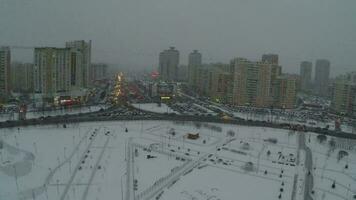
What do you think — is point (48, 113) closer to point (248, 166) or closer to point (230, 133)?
point (230, 133)

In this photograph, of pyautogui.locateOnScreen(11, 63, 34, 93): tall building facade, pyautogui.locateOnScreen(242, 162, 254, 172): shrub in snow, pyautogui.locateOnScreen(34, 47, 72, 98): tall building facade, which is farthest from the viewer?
pyautogui.locateOnScreen(11, 63, 34, 93): tall building facade

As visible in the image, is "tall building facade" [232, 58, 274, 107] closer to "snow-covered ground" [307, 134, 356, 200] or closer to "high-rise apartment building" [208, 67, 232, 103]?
"high-rise apartment building" [208, 67, 232, 103]

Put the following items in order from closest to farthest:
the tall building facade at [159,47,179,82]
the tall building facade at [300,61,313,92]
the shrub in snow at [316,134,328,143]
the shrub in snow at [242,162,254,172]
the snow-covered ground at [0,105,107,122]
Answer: the shrub in snow at [242,162,254,172]
the shrub in snow at [316,134,328,143]
the snow-covered ground at [0,105,107,122]
the tall building facade at [300,61,313,92]
the tall building facade at [159,47,179,82]

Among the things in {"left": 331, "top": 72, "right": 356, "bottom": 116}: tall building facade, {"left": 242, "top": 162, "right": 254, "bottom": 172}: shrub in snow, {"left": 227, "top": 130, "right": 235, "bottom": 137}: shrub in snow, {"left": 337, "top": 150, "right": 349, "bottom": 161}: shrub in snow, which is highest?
{"left": 331, "top": 72, "right": 356, "bottom": 116}: tall building facade

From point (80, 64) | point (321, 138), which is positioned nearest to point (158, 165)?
point (321, 138)

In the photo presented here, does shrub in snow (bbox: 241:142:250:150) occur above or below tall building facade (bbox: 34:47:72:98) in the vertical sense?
below

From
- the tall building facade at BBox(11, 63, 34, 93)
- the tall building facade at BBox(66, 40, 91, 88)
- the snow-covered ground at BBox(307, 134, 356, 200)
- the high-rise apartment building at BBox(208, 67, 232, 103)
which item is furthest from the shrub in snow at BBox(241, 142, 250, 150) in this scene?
the tall building facade at BBox(11, 63, 34, 93)

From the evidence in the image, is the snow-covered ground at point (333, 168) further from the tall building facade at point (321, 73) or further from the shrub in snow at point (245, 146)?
the tall building facade at point (321, 73)

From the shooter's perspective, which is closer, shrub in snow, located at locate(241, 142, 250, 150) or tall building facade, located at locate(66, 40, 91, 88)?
shrub in snow, located at locate(241, 142, 250, 150)
